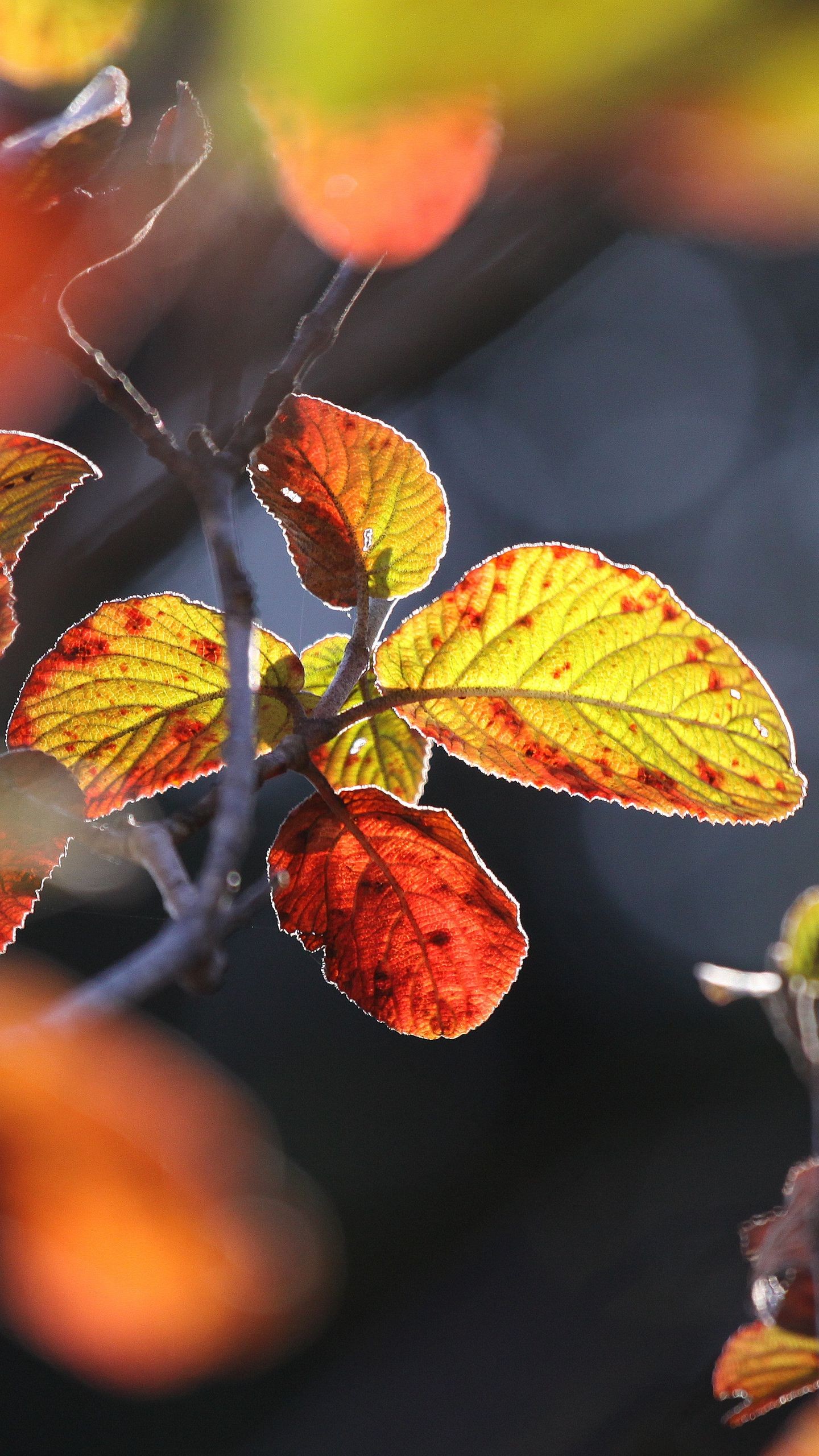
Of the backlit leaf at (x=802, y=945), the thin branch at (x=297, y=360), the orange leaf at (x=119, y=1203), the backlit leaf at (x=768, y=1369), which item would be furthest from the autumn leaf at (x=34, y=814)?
the backlit leaf at (x=768, y=1369)

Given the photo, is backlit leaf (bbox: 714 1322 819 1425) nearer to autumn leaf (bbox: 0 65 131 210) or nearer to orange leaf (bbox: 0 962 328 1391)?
orange leaf (bbox: 0 962 328 1391)

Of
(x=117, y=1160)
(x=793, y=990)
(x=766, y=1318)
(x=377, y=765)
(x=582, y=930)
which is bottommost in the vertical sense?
(x=582, y=930)

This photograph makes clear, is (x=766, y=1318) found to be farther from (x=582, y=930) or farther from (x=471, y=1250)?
(x=582, y=930)

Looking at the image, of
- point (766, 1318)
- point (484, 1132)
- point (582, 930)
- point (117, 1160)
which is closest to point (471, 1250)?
point (484, 1132)

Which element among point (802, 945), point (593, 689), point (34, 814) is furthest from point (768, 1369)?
point (34, 814)

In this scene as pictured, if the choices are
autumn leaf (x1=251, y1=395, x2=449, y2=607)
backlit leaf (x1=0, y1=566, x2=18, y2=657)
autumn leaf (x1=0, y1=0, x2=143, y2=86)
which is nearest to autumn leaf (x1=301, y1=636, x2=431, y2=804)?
autumn leaf (x1=251, y1=395, x2=449, y2=607)

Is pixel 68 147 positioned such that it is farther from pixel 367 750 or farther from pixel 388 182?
pixel 367 750

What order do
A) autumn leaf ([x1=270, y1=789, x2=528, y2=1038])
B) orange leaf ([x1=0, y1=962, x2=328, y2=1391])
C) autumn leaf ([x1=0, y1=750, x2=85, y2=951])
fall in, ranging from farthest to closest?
autumn leaf ([x1=270, y1=789, x2=528, y2=1038])
autumn leaf ([x1=0, y1=750, x2=85, y2=951])
orange leaf ([x1=0, y1=962, x2=328, y2=1391])
